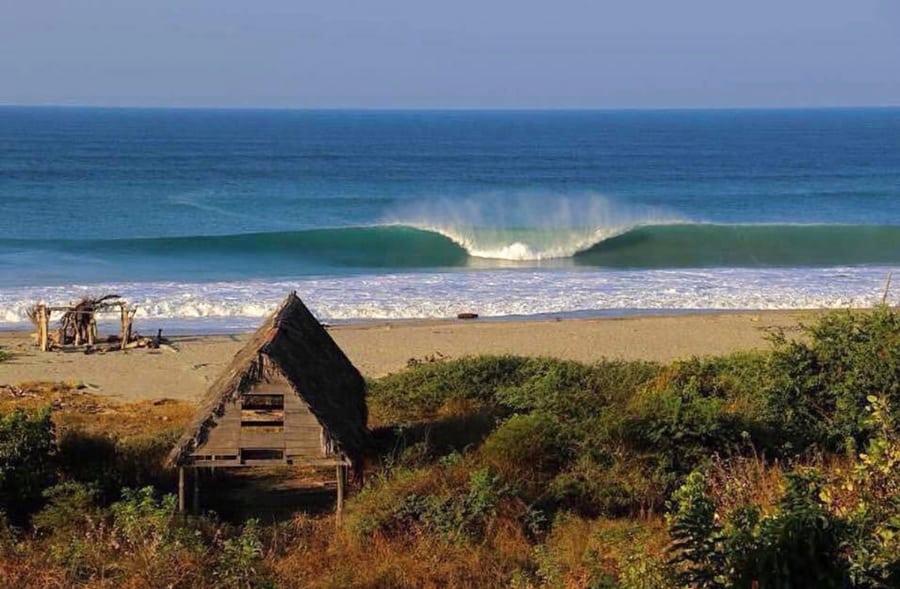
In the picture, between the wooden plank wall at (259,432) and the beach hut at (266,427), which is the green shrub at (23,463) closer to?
the beach hut at (266,427)

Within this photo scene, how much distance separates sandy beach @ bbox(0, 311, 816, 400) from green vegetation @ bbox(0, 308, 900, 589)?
14.7 feet

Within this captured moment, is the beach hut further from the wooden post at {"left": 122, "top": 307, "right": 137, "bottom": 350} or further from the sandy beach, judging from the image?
the wooden post at {"left": 122, "top": 307, "right": 137, "bottom": 350}

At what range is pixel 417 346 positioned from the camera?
952 inches

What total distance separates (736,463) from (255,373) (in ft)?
17.2

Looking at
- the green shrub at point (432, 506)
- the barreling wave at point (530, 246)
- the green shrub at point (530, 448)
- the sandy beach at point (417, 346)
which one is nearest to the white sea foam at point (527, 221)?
the barreling wave at point (530, 246)

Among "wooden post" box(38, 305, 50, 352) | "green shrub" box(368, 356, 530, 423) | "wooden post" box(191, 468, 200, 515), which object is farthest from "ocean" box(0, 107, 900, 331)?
"wooden post" box(191, 468, 200, 515)

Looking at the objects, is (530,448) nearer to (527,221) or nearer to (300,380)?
(300,380)

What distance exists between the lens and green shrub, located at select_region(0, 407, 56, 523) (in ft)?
39.2

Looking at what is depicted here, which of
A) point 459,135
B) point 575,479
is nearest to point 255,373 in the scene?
point 575,479

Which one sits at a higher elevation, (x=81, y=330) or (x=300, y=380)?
(x=300, y=380)

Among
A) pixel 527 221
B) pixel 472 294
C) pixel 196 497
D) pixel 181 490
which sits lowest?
pixel 196 497

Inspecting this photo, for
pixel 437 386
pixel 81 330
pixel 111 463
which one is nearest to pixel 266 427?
pixel 111 463

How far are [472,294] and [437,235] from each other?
16109mm

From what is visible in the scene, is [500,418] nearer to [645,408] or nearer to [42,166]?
[645,408]
